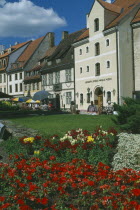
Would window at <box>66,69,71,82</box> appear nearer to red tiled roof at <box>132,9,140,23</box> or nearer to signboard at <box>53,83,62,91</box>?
signboard at <box>53,83,62,91</box>

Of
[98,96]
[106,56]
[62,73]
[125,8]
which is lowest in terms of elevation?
[98,96]

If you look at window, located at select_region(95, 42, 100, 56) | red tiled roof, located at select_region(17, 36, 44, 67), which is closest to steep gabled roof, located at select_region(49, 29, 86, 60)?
red tiled roof, located at select_region(17, 36, 44, 67)

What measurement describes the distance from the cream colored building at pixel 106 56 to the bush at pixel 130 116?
65.7ft

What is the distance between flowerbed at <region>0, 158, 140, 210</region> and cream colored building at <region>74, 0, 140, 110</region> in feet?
89.7

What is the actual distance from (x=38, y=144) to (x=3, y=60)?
59520 mm

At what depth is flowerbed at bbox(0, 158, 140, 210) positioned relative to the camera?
13.9ft

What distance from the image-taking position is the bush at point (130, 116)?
36.3 ft

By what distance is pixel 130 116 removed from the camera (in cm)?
1151

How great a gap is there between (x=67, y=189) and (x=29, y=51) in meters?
56.5

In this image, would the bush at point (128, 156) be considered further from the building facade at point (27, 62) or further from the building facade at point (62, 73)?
the building facade at point (27, 62)

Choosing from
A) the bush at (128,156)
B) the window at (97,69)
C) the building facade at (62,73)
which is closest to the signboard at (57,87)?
the building facade at (62,73)

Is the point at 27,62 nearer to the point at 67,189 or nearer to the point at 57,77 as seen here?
the point at 57,77

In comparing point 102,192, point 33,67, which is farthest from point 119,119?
point 33,67

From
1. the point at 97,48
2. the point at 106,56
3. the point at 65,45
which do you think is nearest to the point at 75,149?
the point at 106,56
